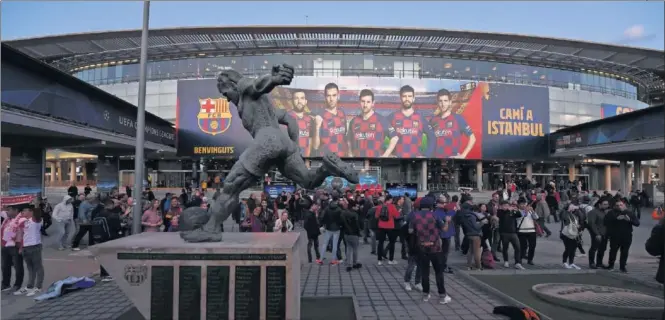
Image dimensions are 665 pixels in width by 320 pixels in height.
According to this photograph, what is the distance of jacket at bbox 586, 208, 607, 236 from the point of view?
9.34 meters

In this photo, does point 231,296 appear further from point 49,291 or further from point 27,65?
point 27,65

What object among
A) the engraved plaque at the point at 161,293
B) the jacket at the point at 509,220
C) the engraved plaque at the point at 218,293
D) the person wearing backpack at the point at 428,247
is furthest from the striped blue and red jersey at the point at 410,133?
the engraved plaque at the point at 161,293

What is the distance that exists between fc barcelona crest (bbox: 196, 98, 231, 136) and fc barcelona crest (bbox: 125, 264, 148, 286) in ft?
106

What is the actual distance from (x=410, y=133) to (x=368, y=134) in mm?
3698

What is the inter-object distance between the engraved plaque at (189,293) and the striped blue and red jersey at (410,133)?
3267 centimetres

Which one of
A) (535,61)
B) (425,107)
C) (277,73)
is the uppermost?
(535,61)

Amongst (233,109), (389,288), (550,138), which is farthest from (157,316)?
(550,138)

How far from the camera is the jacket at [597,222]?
30.7 feet

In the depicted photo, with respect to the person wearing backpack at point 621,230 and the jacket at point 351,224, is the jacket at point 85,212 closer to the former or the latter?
the jacket at point 351,224

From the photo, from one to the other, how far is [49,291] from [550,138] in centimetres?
4024

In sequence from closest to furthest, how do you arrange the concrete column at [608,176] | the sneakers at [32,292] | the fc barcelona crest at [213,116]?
1. the sneakers at [32,292]
2. the fc barcelona crest at [213,116]
3. the concrete column at [608,176]

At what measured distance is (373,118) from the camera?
36.4 m

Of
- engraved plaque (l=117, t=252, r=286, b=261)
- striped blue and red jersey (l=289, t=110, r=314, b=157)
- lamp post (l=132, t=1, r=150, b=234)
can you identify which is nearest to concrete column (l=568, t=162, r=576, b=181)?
striped blue and red jersey (l=289, t=110, r=314, b=157)

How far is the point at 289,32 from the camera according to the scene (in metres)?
36.0
